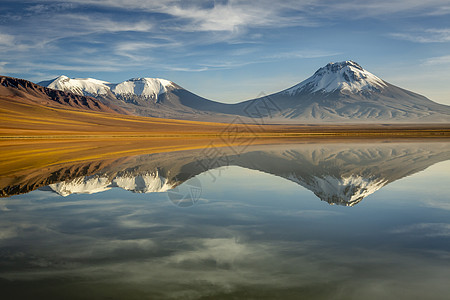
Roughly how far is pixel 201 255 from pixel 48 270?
8.00 feet

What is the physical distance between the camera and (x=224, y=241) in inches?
295

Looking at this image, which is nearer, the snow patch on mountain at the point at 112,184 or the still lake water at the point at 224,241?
the still lake water at the point at 224,241

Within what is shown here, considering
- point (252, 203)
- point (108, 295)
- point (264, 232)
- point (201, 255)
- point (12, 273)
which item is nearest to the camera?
point (108, 295)

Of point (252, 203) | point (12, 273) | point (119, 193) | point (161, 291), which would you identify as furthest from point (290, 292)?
point (119, 193)

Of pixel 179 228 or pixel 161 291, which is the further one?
pixel 179 228

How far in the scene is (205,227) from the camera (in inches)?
336

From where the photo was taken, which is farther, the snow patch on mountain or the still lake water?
the snow patch on mountain

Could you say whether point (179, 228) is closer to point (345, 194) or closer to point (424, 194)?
point (345, 194)

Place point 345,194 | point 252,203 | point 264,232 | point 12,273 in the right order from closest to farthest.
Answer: point 12,273 → point 264,232 → point 252,203 → point 345,194

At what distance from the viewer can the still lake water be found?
17.9ft

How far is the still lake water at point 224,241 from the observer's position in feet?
17.9

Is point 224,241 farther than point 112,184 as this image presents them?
No

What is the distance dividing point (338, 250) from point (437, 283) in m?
1.70

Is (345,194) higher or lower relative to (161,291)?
higher
